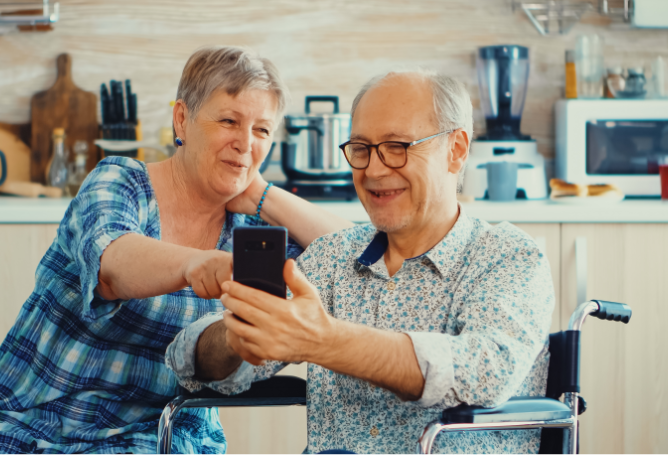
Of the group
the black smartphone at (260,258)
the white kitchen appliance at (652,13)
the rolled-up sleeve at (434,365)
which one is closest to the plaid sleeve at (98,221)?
the black smartphone at (260,258)

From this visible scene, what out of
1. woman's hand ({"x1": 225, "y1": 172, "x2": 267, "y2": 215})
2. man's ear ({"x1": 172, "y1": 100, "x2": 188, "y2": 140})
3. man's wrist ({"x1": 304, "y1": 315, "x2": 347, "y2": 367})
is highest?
man's ear ({"x1": 172, "y1": 100, "x2": 188, "y2": 140})

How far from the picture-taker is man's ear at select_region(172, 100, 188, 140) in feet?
5.08

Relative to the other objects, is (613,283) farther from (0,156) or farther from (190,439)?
(0,156)

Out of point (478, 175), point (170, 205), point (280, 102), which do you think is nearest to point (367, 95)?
point (280, 102)

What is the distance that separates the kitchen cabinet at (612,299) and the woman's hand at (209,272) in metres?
1.49

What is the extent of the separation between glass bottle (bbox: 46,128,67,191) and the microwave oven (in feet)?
6.65

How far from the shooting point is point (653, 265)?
2.50 meters

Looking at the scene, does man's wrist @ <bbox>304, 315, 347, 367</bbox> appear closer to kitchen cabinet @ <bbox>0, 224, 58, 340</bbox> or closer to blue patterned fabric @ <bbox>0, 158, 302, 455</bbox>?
blue patterned fabric @ <bbox>0, 158, 302, 455</bbox>

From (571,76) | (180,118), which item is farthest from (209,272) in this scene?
(571,76)

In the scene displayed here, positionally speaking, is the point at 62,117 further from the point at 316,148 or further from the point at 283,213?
the point at 283,213

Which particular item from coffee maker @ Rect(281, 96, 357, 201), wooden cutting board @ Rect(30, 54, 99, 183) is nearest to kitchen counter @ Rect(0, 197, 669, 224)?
coffee maker @ Rect(281, 96, 357, 201)

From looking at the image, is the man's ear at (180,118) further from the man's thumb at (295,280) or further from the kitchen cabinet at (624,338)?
the kitchen cabinet at (624,338)

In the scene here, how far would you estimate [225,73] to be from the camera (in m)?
1.47

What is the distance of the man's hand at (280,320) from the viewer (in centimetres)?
96
